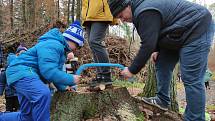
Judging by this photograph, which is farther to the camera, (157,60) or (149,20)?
(157,60)

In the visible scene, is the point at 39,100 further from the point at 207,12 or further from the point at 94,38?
the point at 207,12

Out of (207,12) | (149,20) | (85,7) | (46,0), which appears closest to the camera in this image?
(149,20)

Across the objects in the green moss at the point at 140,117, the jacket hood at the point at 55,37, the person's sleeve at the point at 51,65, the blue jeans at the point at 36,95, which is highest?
the jacket hood at the point at 55,37

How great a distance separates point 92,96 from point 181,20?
1.41m

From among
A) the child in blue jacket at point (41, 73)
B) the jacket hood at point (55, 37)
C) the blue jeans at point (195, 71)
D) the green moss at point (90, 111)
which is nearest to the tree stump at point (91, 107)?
the green moss at point (90, 111)

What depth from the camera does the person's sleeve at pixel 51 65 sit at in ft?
13.1

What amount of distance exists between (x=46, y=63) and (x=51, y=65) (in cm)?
6

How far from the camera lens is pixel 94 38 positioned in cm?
486

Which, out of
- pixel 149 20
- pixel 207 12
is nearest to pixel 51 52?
pixel 149 20

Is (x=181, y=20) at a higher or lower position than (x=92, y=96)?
higher

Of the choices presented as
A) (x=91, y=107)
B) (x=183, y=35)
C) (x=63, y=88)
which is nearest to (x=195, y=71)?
(x=183, y=35)

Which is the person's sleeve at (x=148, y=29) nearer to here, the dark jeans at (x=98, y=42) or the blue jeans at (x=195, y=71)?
the blue jeans at (x=195, y=71)

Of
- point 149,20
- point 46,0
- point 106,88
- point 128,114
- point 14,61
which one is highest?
point 46,0

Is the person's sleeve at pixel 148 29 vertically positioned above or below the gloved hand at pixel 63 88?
above
